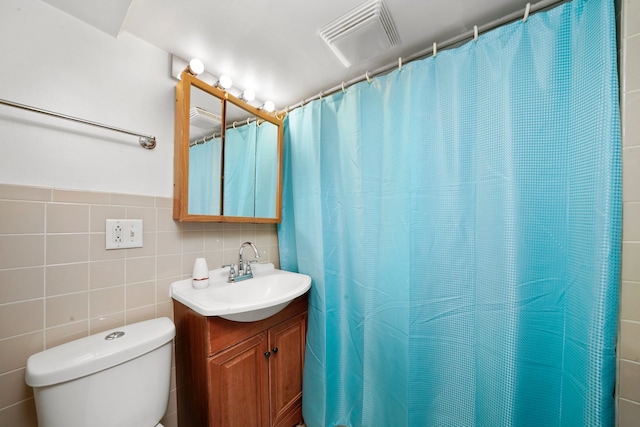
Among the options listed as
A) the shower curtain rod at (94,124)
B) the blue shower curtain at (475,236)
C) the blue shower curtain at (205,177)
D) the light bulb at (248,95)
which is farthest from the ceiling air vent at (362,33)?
the shower curtain rod at (94,124)

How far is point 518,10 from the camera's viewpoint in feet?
2.97

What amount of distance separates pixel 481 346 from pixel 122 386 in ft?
4.49

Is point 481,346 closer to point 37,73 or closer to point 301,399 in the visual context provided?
point 301,399

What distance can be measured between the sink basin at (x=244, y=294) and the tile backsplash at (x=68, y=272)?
0.16m

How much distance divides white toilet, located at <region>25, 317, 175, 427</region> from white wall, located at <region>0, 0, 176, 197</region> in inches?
23.3

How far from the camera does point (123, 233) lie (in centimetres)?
94

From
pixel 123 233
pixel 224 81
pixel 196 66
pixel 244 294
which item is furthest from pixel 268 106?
pixel 244 294

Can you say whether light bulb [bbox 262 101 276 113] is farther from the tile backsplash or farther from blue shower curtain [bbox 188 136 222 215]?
the tile backsplash

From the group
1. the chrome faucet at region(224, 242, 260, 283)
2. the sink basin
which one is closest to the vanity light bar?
the chrome faucet at region(224, 242, 260, 283)

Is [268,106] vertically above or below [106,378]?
above

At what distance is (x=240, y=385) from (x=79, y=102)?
1.37 metres

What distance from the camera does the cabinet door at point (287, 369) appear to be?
3.84 feet

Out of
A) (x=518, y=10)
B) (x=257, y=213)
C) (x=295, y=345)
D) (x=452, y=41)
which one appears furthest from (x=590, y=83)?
(x=295, y=345)

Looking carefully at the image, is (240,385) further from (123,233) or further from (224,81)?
(224,81)
